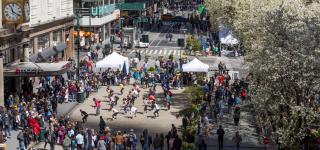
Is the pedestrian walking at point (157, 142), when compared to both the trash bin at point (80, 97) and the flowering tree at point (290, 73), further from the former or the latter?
the trash bin at point (80, 97)

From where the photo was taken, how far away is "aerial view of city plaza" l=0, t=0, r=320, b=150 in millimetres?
26109

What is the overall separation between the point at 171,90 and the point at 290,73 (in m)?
26.8

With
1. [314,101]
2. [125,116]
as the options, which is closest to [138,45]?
[125,116]

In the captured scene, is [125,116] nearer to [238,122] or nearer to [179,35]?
[238,122]

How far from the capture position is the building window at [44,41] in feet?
186

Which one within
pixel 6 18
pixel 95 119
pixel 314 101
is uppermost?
pixel 6 18

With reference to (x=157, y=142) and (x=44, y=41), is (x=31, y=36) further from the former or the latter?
(x=157, y=142)

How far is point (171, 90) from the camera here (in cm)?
5203

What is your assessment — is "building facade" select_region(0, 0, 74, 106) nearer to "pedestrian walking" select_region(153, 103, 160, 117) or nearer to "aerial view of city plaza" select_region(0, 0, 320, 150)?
"aerial view of city plaza" select_region(0, 0, 320, 150)

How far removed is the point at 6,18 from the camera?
4166 cm

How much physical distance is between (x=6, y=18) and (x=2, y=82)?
4.15 meters

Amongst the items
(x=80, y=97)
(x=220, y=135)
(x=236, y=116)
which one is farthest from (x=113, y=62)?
(x=220, y=135)

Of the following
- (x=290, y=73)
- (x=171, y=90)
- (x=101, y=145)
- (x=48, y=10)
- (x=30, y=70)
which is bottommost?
(x=171, y=90)

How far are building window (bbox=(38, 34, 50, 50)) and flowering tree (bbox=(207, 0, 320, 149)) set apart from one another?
104 ft
